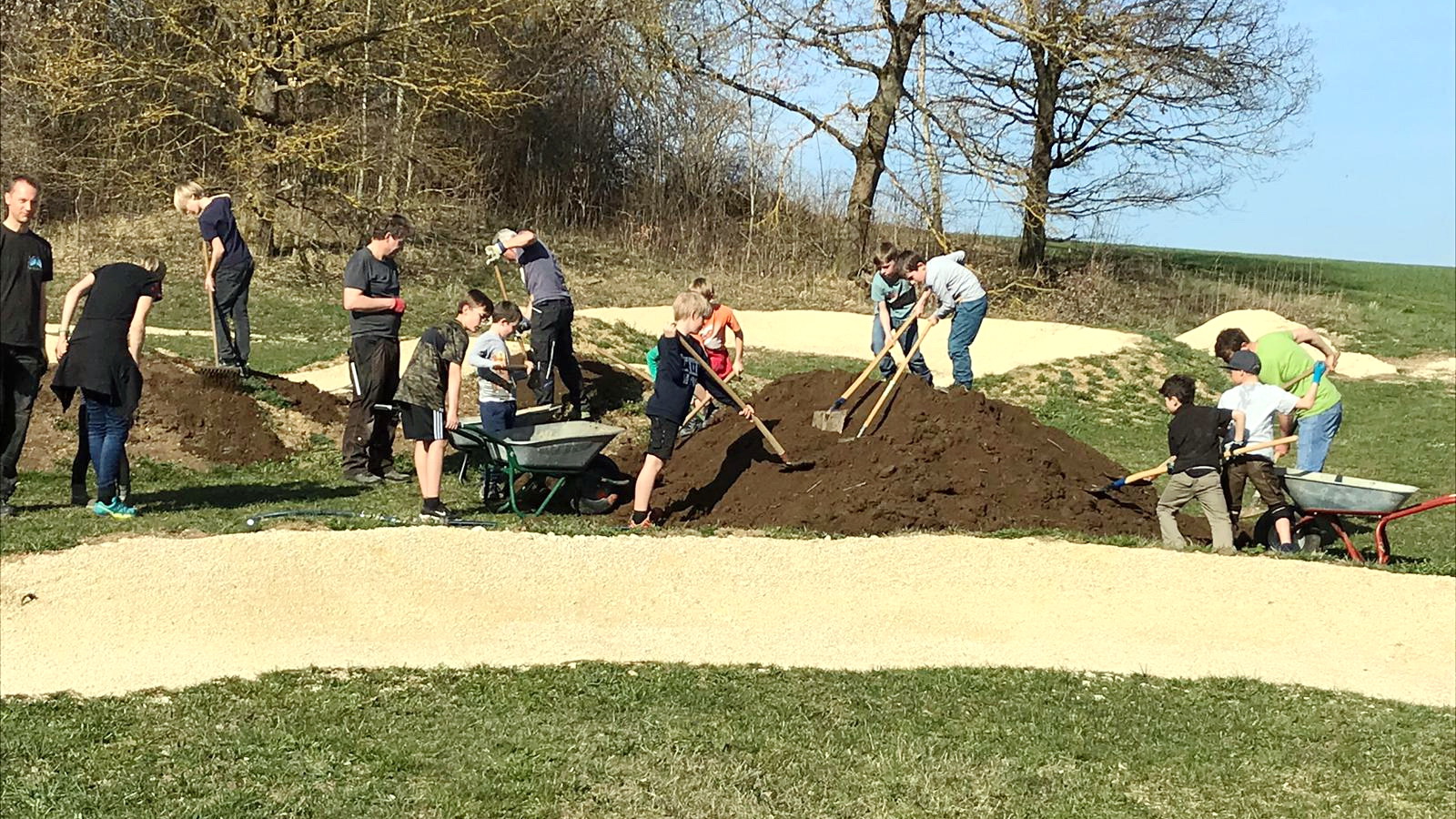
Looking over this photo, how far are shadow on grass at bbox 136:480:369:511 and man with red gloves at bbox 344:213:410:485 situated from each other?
1.18 feet

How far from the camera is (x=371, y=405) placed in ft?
35.6

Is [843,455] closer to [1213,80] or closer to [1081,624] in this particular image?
[1081,624]

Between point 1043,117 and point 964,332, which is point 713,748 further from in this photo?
point 1043,117

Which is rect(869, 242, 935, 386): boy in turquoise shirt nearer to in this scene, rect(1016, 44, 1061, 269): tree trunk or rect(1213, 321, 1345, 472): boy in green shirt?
rect(1213, 321, 1345, 472): boy in green shirt

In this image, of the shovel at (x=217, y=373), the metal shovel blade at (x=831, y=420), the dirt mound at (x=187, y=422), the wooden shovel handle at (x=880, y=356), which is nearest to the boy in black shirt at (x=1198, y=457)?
the metal shovel blade at (x=831, y=420)

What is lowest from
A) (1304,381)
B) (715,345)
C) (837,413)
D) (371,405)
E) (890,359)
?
(371,405)

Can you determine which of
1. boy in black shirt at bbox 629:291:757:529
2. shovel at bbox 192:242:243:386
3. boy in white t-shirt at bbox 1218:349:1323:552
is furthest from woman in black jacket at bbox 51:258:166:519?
boy in white t-shirt at bbox 1218:349:1323:552

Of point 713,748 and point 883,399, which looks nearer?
point 713,748

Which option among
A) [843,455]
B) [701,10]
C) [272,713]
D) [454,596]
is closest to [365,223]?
[701,10]

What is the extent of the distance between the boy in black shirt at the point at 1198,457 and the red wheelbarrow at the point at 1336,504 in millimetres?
505

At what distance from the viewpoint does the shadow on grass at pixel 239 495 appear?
974 centimetres

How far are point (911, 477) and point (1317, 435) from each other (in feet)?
10.1

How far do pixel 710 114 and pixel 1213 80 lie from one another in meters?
10.7

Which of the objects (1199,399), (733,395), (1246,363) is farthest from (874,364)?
→ (1199,399)
